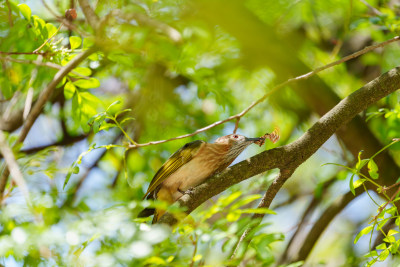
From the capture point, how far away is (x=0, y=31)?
3.49 meters

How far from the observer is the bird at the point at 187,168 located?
11.8 feet

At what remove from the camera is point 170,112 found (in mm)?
4184

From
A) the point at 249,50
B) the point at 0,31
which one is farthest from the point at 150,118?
the point at 249,50

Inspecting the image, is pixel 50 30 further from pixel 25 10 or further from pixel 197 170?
pixel 197 170

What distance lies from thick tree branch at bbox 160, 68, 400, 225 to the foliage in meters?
0.12

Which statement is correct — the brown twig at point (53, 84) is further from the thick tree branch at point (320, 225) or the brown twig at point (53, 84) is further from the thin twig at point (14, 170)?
the thick tree branch at point (320, 225)

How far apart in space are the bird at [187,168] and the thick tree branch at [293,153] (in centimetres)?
86

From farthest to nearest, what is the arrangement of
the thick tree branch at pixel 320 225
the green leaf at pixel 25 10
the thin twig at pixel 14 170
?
the thick tree branch at pixel 320 225 < the green leaf at pixel 25 10 < the thin twig at pixel 14 170

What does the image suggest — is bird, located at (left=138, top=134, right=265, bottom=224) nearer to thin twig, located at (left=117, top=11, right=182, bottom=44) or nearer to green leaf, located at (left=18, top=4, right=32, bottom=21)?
thin twig, located at (left=117, top=11, right=182, bottom=44)

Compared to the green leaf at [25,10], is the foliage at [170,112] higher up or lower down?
lower down

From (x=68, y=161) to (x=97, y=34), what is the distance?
6.49 feet

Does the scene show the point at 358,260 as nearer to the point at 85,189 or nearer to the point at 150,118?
the point at 150,118

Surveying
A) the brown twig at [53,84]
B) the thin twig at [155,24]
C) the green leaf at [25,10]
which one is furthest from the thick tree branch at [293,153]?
the green leaf at [25,10]

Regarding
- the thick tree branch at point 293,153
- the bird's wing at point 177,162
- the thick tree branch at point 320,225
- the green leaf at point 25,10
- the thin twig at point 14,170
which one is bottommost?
the thick tree branch at point 320,225
